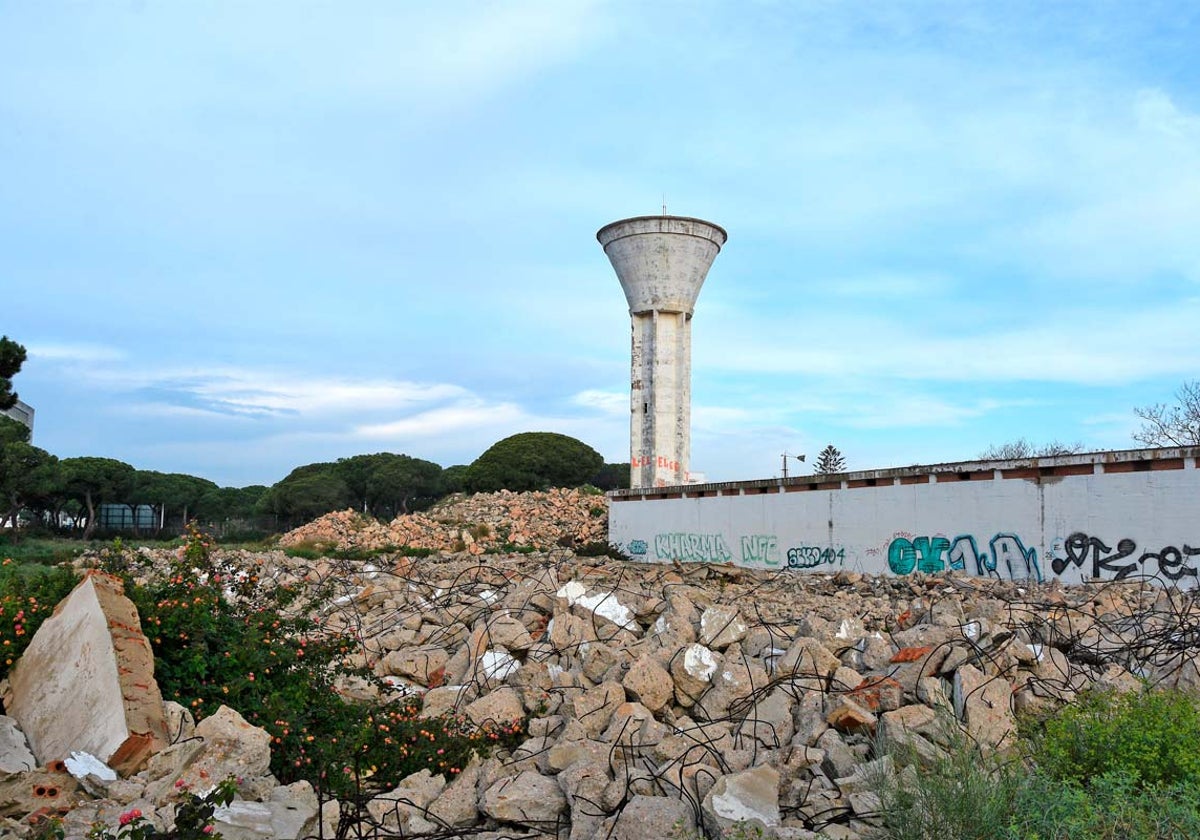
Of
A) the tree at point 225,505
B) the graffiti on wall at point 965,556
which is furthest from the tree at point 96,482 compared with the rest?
the graffiti on wall at point 965,556

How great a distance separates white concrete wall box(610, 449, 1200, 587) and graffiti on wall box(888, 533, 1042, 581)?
2cm

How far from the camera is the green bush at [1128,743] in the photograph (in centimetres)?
504

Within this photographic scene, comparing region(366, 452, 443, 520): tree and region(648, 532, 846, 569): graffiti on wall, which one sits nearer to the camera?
region(648, 532, 846, 569): graffiti on wall

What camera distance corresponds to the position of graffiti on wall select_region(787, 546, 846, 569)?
67.2ft

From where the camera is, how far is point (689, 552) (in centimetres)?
2641

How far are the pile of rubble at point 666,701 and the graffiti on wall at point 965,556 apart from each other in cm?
542

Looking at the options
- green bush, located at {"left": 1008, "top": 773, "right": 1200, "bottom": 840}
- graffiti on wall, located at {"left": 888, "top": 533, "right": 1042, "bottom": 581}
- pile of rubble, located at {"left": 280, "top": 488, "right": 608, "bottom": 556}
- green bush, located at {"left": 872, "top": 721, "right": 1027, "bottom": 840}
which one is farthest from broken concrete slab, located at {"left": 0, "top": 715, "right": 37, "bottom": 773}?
pile of rubble, located at {"left": 280, "top": 488, "right": 608, "bottom": 556}

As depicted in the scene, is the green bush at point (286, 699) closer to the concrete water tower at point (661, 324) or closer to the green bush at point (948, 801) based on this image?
the green bush at point (948, 801)

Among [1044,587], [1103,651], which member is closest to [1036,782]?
[1103,651]

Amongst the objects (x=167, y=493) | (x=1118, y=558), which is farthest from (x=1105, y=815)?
(x=167, y=493)

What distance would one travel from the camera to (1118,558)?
48.6 ft

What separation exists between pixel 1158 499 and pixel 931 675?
9823 mm

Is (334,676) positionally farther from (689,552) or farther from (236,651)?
(689,552)

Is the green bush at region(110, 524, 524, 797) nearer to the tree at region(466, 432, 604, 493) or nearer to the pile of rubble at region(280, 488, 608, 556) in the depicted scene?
the pile of rubble at region(280, 488, 608, 556)
